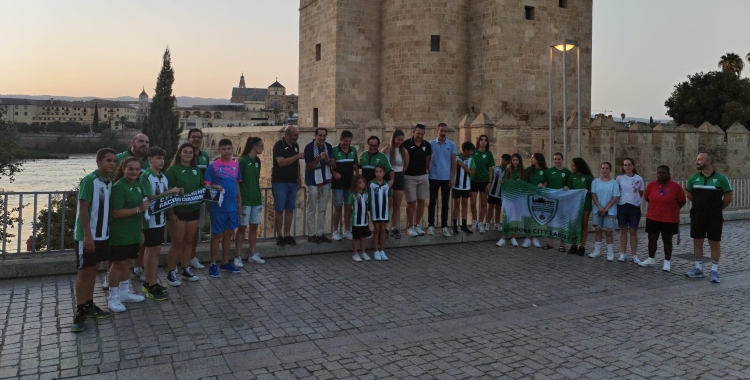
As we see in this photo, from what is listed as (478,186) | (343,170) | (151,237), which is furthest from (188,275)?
(478,186)

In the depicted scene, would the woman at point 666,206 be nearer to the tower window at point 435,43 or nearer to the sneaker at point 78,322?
the sneaker at point 78,322

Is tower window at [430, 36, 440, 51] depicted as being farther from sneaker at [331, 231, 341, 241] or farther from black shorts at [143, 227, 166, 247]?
black shorts at [143, 227, 166, 247]

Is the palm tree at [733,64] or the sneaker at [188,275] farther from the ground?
the palm tree at [733,64]

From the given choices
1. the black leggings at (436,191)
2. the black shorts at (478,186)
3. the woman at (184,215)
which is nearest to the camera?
the woman at (184,215)

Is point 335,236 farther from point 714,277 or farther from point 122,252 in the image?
point 714,277

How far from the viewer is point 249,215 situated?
738cm

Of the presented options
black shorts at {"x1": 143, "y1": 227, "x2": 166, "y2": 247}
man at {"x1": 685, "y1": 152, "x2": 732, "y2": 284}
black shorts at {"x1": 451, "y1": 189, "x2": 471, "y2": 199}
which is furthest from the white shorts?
man at {"x1": 685, "y1": 152, "x2": 732, "y2": 284}

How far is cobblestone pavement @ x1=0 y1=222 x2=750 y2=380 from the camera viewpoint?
13.6ft

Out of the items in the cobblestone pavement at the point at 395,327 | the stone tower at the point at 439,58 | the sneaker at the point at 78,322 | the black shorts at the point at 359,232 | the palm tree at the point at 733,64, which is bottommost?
the cobblestone pavement at the point at 395,327

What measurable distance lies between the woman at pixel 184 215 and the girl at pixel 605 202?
607 cm

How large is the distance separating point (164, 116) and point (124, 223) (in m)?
45.1

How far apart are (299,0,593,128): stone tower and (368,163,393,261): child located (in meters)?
10.9

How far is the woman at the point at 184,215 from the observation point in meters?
6.22

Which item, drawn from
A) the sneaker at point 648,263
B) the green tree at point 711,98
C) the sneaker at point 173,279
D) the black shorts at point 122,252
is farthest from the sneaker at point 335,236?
the green tree at point 711,98
